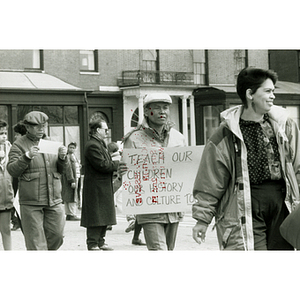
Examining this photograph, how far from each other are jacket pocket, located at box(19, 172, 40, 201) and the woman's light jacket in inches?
105

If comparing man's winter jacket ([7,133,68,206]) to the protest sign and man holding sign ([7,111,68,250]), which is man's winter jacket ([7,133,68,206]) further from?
the protest sign

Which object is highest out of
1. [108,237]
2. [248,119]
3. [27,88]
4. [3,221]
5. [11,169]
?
[27,88]

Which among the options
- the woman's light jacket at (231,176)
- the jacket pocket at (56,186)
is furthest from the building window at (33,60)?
the woman's light jacket at (231,176)

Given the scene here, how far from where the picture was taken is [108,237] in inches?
418

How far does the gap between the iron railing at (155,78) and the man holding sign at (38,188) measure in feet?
8.34

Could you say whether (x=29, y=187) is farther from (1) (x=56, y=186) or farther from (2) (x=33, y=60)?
(2) (x=33, y=60)

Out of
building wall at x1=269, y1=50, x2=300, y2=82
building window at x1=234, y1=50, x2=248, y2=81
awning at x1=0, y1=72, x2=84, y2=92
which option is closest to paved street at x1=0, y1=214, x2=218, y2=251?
awning at x1=0, y1=72, x2=84, y2=92

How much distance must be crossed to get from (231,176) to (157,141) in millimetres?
1890

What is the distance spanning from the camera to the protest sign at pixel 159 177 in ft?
22.7

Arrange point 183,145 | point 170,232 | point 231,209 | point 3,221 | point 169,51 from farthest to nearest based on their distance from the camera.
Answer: point 169,51, point 3,221, point 183,145, point 170,232, point 231,209

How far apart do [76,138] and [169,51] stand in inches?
80.0

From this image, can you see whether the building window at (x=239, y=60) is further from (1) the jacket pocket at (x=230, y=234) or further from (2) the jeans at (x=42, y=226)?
(1) the jacket pocket at (x=230, y=234)

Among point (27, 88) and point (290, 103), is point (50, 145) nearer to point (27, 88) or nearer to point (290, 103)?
point (27, 88)

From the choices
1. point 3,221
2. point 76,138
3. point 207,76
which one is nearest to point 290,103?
point 207,76
